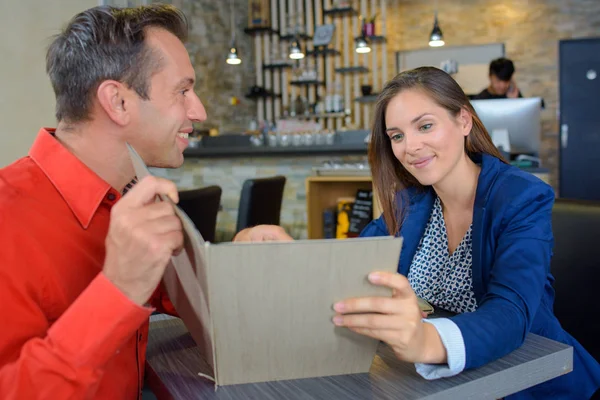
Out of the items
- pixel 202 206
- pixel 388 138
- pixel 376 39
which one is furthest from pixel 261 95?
pixel 388 138

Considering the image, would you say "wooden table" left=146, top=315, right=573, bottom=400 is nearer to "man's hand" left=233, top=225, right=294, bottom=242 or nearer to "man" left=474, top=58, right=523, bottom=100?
"man's hand" left=233, top=225, right=294, bottom=242

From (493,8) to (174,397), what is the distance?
315 inches

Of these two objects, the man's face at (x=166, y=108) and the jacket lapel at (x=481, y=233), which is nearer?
the man's face at (x=166, y=108)

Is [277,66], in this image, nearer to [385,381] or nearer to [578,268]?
[578,268]

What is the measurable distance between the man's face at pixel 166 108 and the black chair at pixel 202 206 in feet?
3.21

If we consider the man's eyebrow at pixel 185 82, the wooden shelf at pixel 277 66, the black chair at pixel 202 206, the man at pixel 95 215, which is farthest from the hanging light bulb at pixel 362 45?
the man's eyebrow at pixel 185 82

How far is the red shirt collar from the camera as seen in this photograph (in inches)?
34.6

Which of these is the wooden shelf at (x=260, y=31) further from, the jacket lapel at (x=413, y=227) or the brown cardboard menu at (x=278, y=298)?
the brown cardboard menu at (x=278, y=298)

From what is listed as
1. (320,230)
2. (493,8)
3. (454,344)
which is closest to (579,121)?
(493,8)

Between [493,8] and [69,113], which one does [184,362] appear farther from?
[493,8]

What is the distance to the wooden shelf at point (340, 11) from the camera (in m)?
7.74

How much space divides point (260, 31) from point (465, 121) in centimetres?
718

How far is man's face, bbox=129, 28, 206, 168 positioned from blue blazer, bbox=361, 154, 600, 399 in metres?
0.64

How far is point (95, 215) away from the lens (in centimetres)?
91
